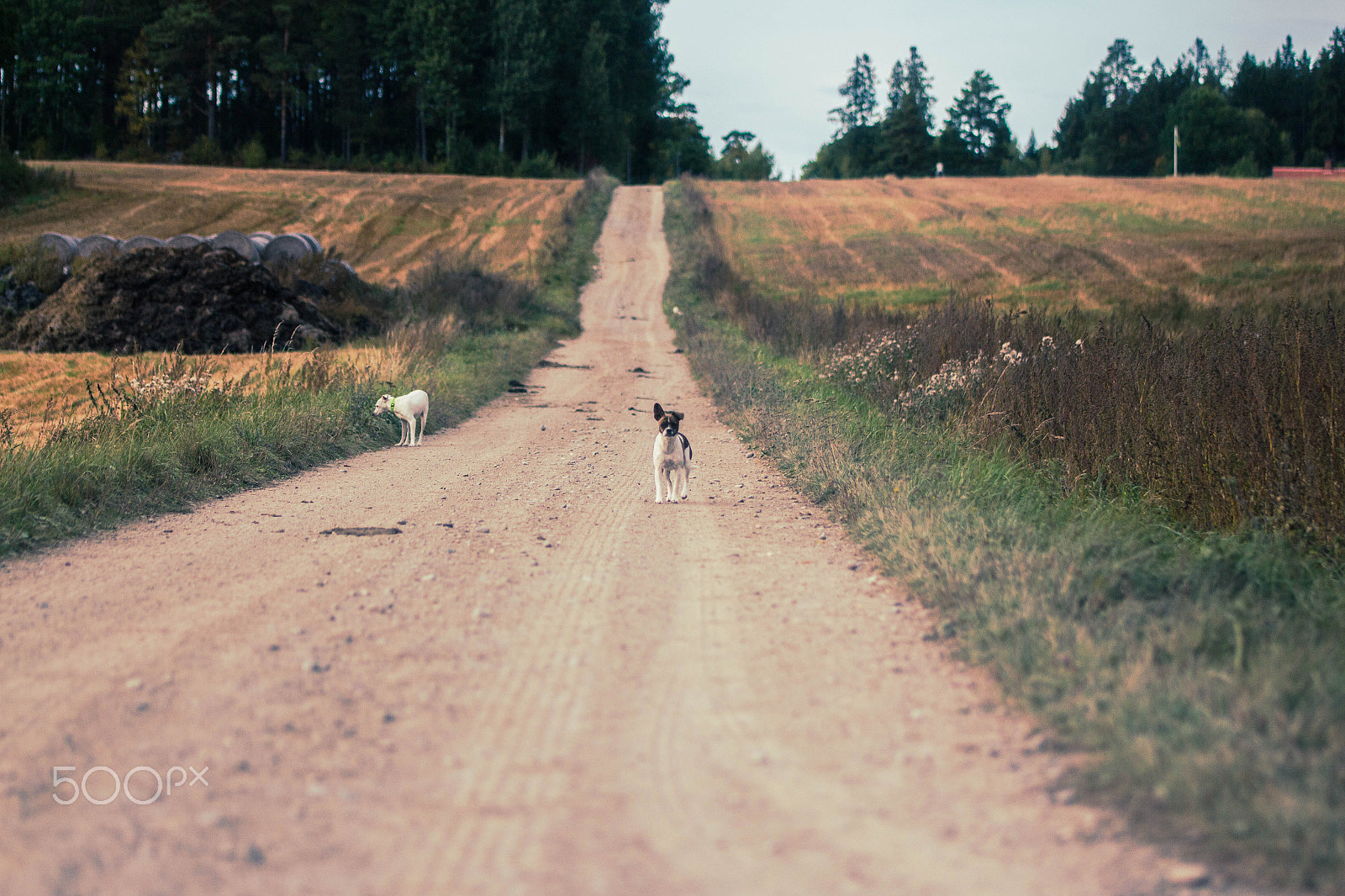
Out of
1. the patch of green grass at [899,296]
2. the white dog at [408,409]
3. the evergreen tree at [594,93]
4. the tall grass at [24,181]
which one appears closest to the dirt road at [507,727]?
the white dog at [408,409]

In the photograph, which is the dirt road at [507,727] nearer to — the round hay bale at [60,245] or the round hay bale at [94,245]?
the round hay bale at [60,245]

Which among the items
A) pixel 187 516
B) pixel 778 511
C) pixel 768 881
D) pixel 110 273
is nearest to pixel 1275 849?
pixel 768 881

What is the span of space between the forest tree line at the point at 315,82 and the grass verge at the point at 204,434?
203 ft

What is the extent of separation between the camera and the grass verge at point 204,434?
6520 mm

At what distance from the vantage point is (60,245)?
81.1 ft

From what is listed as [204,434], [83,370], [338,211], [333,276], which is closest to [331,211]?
[338,211]

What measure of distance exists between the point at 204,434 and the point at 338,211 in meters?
45.1

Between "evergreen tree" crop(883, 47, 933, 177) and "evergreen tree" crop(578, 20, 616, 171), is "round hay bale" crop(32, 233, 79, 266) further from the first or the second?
"evergreen tree" crop(883, 47, 933, 177)

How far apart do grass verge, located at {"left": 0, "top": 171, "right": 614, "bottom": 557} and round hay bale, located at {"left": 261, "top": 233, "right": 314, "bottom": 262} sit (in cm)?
837

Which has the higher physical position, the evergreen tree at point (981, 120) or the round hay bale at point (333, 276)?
the evergreen tree at point (981, 120)

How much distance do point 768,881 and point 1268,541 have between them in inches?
181

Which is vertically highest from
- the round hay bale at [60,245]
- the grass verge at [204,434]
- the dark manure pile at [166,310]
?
the round hay bale at [60,245]

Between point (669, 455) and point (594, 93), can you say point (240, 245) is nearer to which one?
point (669, 455)

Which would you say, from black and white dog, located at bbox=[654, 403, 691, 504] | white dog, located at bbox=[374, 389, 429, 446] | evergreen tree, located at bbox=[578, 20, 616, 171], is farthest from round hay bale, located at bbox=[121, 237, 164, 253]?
evergreen tree, located at bbox=[578, 20, 616, 171]
